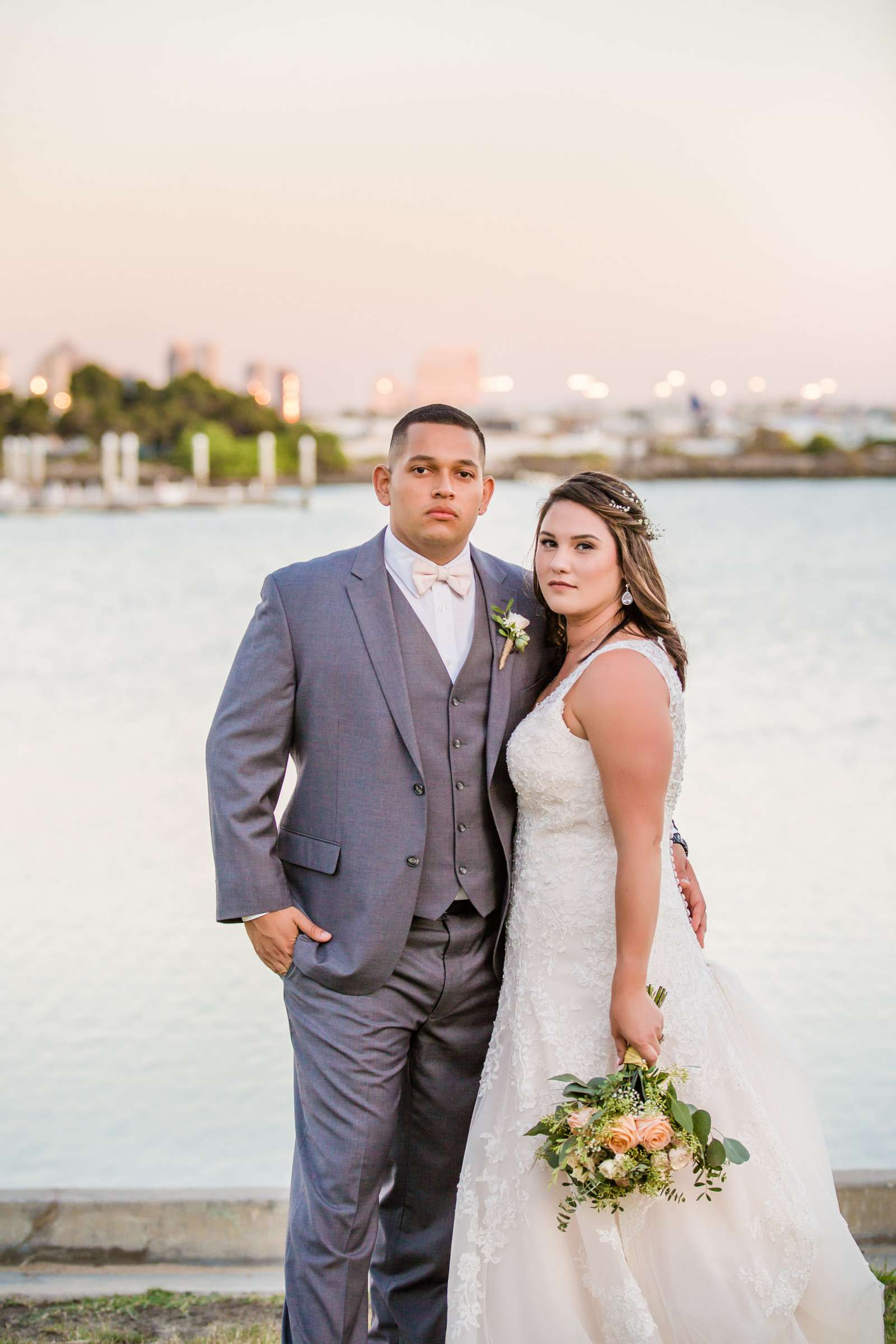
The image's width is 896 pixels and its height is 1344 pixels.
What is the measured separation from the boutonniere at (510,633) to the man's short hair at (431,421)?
1.01 ft

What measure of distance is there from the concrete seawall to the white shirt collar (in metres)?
1.62

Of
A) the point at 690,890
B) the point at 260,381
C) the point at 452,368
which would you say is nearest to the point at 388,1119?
the point at 690,890

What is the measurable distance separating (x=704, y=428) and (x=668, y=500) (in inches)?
619

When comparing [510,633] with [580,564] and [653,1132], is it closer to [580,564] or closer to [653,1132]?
[580,564]

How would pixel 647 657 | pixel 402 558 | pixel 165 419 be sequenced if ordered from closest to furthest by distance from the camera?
pixel 647 657
pixel 402 558
pixel 165 419

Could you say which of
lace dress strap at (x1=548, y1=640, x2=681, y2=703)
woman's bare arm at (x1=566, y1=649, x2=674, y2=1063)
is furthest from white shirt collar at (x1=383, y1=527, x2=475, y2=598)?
woman's bare arm at (x1=566, y1=649, x2=674, y2=1063)

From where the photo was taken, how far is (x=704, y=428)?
4941 cm

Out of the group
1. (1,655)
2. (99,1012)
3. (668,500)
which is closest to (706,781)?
(99,1012)

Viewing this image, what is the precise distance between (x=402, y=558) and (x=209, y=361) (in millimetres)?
62853

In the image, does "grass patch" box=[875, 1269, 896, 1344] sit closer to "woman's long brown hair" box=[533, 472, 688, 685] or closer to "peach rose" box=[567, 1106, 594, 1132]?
"peach rose" box=[567, 1106, 594, 1132]

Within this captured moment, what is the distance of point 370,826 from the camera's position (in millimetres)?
2455

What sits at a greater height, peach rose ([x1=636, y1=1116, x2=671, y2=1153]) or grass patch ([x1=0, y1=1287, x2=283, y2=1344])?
peach rose ([x1=636, y1=1116, x2=671, y2=1153])

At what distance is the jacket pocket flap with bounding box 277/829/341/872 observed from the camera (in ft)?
8.16

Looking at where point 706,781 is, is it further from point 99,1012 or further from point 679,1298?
point 679,1298
